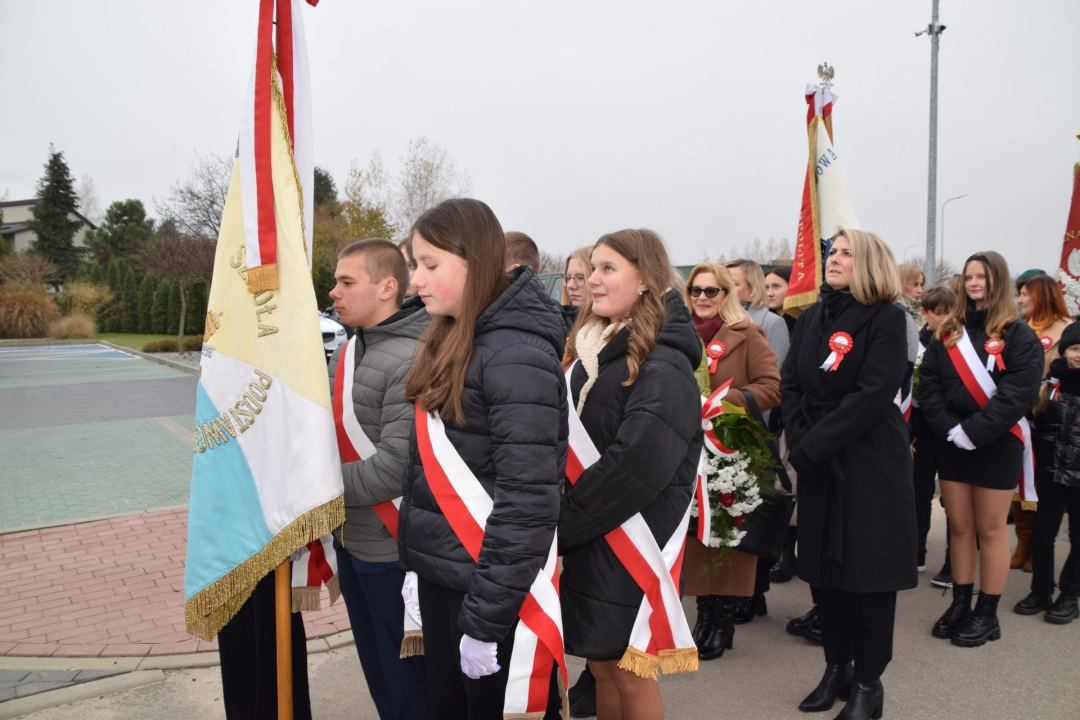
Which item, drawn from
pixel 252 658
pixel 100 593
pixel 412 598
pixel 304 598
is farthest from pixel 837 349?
pixel 100 593

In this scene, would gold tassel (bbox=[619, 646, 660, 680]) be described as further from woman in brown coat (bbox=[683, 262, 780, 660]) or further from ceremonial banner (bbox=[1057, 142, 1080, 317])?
ceremonial banner (bbox=[1057, 142, 1080, 317])

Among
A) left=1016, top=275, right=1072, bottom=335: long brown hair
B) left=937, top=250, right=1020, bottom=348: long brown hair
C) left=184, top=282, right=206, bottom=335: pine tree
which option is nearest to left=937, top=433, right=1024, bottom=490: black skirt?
left=937, top=250, right=1020, bottom=348: long brown hair

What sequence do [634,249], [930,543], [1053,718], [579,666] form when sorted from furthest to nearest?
1. [930,543]
2. [579,666]
3. [1053,718]
4. [634,249]

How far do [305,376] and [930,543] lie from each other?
216 inches

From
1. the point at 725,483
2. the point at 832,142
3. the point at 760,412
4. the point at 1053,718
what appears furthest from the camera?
the point at 832,142

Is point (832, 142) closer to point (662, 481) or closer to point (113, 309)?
point (662, 481)

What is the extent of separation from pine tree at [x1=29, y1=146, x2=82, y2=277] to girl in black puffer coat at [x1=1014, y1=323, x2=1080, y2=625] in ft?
172

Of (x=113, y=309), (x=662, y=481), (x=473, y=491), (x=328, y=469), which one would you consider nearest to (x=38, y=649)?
(x=328, y=469)

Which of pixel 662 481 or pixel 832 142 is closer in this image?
pixel 662 481

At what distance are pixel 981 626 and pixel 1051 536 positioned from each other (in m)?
0.86

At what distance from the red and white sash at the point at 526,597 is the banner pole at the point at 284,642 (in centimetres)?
90

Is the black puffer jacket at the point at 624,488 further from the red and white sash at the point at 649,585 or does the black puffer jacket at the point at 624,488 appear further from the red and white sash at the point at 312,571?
the red and white sash at the point at 312,571

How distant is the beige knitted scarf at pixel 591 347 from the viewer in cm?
271

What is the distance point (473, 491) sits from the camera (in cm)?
203
